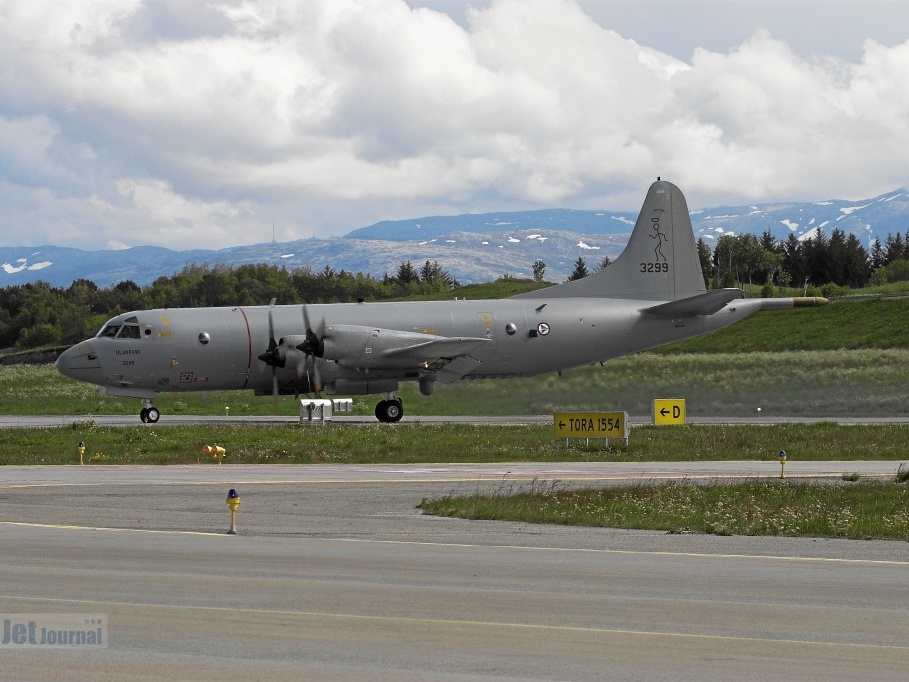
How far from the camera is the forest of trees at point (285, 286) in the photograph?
14350 cm

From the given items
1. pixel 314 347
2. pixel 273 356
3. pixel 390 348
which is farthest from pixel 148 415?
pixel 390 348

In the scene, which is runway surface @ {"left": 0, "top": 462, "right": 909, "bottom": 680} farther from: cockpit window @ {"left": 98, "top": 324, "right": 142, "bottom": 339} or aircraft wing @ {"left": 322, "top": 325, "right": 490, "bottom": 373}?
cockpit window @ {"left": 98, "top": 324, "right": 142, "bottom": 339}

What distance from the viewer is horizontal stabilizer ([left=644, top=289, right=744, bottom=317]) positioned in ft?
170

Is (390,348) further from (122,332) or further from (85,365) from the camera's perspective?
(85,365)

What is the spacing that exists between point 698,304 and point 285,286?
100839 mm

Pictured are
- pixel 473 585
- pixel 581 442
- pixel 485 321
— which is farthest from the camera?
pixel 485 321

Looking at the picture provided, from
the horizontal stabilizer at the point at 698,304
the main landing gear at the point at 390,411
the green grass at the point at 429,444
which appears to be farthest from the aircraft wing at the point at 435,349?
the horizontal stabilizer at the point at 698,304

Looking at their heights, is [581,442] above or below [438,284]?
below

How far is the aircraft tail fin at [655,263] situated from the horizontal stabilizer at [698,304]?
2.05 metres

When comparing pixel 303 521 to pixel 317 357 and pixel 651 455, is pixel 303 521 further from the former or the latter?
pixel 317 357

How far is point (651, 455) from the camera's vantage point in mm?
37250

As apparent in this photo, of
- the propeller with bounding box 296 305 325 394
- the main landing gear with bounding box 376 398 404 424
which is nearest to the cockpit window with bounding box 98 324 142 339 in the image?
the propeller with bounding box 296 305 325 394

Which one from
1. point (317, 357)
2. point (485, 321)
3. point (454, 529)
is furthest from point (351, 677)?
point (485, 321)

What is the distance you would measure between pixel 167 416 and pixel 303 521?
39302mm
